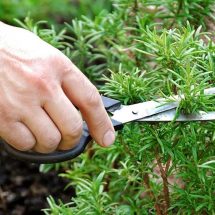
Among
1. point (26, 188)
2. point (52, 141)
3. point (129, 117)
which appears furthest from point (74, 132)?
point (26, 188)

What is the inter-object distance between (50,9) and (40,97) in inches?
97.2

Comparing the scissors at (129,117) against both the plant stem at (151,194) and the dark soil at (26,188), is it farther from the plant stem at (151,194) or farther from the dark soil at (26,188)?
the dark soil at (26,188)

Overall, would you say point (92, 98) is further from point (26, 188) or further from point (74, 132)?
point (26, 188)

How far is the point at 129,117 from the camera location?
143 centimetres

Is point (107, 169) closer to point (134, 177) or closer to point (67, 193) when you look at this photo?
point (134, 177)

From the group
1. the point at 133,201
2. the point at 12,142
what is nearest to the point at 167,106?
the point at 12,142

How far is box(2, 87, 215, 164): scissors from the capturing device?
4.55 ft

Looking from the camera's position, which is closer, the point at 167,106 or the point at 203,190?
the point at 167,106

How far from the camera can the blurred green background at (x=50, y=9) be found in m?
3.54

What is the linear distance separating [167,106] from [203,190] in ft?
0.78

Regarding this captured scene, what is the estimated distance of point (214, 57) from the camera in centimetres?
148

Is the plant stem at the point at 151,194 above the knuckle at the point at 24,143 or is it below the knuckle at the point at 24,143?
below

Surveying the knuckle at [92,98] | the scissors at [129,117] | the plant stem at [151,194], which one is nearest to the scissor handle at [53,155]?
the scissors at [129,117]

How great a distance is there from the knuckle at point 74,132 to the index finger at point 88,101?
3 cm
